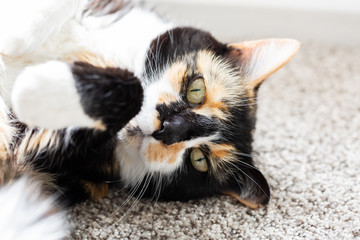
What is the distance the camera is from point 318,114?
166 centimetres

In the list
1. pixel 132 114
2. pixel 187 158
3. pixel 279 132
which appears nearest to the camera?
pixel 132 114

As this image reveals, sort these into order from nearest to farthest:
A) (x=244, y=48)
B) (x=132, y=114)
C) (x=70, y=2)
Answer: (x=132, y=114)
(x=70, y=2)
(x=244, y=48)

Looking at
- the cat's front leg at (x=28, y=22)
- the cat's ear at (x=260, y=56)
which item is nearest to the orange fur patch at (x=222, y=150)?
A: the cat's ear at (x=260, y=56)

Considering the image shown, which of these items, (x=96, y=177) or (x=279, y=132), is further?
(x=279, y=132)

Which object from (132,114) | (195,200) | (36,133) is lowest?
(195,200)

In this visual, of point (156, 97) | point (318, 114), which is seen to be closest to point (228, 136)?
point (156, 97)

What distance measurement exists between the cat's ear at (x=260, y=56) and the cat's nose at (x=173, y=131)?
0.33 m

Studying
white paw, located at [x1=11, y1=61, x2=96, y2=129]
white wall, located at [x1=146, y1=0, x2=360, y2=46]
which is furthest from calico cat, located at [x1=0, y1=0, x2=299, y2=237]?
white wall, located at [x1=146, y1=0, x2=360, y2=46]

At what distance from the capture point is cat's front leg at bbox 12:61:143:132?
33.2 inches

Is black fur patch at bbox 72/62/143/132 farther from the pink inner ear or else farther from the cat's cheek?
the pink inner ear

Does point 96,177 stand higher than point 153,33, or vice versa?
point 153,33

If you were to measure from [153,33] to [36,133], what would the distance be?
0.46m

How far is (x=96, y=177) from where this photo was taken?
1189mm

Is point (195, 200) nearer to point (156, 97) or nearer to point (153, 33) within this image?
point (156, 97)
